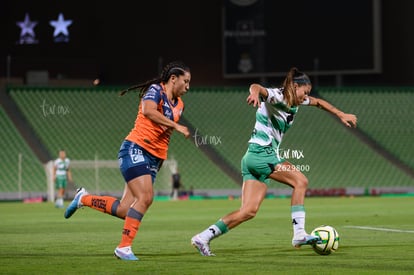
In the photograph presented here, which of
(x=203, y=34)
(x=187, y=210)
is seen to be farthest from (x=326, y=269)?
(x=203, y=34)

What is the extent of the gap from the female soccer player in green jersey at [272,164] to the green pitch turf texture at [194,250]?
390mm

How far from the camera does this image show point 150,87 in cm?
1052

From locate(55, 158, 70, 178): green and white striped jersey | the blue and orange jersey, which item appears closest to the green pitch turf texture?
the blue and orange jersey

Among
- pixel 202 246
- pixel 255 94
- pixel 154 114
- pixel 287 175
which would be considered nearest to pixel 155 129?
pixel 154 114

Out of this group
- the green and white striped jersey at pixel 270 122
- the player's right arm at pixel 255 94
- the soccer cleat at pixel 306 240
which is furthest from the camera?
the green and white striped jersey at pixel 270 122

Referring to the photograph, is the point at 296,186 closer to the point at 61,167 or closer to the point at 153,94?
the point at 153,94

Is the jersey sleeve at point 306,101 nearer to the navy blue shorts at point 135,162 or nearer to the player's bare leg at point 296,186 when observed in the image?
the player's bare leg at point 296,186

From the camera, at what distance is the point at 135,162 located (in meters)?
10.4

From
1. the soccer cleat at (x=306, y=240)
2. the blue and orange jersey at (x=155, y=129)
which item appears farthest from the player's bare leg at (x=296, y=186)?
the blue and orange jersey at (x=155, y=129)

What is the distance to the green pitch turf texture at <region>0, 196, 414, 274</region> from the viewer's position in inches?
363

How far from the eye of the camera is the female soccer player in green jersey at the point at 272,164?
10969 mm

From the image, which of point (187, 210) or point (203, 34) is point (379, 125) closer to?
point (203, 34)

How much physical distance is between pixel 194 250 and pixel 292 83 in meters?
2.35

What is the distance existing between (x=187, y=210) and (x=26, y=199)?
9.72 metres
